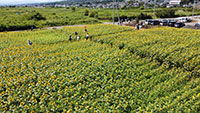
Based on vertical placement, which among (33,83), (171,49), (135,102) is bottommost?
(135,102)

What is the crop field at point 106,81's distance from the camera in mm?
6395

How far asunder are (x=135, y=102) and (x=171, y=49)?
6474 millimetres

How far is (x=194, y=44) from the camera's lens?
1191cm

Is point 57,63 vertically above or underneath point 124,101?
above

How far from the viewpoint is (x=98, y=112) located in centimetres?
604

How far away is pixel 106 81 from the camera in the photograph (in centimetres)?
816

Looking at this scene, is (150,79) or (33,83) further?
(150,79)

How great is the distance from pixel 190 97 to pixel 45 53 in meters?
11.0

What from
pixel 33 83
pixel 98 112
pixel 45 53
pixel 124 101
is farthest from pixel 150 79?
pixel 45 53

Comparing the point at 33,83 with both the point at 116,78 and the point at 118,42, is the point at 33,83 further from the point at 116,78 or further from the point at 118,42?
the point at 118,42

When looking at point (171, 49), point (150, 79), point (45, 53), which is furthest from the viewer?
point (45, 53)

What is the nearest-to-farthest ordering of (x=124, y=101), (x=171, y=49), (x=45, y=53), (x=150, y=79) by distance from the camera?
(x=124, y=101), (x=150, y=79), (x=171, y=49), (x=45, y=53)

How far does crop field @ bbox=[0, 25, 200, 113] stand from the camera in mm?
6395

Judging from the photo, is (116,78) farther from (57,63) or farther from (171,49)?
(171,49)
